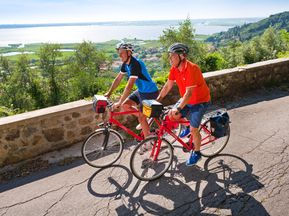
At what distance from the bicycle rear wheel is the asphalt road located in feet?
0.44

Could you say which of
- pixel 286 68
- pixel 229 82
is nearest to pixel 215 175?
pixel 229 82

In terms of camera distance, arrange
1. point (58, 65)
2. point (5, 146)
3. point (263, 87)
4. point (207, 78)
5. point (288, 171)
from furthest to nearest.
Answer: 1. point (58, 65)
2. point (263, 87)
3. point (207, 78)
4. point (5, 146)
5. point (288, 171)

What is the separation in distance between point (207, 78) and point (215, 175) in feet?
12.6

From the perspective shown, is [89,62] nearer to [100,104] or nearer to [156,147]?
[100,104]

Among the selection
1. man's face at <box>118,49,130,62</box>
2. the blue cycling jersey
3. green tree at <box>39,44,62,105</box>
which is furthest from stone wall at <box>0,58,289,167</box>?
A: green tree at <box>39,44,62,105</box>

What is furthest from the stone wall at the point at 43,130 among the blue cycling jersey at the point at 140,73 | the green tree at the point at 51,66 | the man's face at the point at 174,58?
the green tree at the point at 51,66

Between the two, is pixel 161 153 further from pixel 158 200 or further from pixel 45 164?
pixel 45 164

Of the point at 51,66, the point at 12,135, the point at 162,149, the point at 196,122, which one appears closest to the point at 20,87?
the point at 51,66

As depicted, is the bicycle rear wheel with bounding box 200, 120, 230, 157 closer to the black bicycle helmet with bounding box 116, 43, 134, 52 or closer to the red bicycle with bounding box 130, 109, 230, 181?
the red bicycle with bounding box 130, 109, 230, 181

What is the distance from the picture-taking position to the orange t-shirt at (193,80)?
4.24 meters

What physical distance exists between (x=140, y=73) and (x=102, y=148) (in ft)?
5.12

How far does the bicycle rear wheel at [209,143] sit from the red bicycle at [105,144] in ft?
3.27

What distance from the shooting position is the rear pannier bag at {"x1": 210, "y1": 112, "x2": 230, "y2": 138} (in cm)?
489

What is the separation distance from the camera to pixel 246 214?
12.4ft
